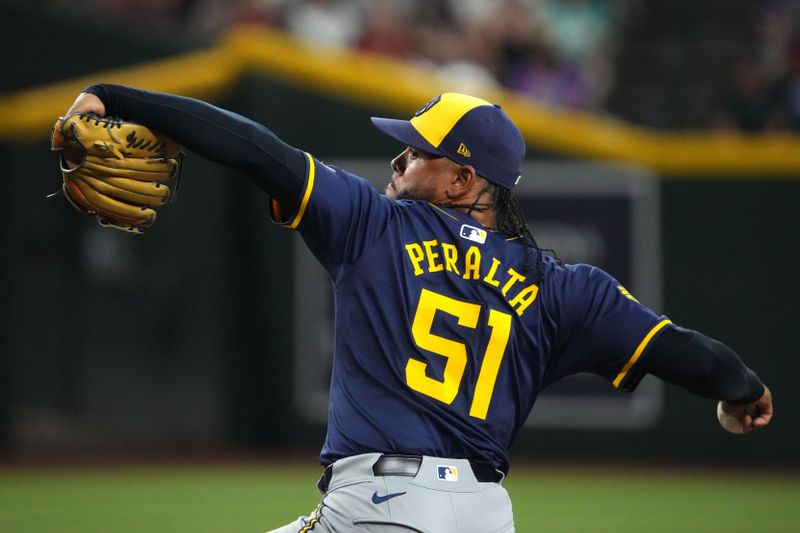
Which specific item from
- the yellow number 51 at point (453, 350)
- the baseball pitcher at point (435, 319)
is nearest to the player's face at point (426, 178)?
the baseball pitcher at point (435, 319)

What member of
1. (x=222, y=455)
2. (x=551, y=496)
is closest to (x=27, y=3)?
(x=222, y=455)

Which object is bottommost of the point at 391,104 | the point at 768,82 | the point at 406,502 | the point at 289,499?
the point at 289,499

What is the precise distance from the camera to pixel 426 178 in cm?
325

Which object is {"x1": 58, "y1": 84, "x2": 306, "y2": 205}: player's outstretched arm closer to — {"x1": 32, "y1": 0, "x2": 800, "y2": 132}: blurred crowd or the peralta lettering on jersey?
the peralta lettering on jersey

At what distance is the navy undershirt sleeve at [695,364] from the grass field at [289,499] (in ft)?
12.3

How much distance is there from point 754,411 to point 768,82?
811 centimetres

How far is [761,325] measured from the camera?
32.2ft

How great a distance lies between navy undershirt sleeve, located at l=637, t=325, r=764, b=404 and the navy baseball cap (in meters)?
0.57

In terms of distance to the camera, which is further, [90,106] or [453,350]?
[453,350]

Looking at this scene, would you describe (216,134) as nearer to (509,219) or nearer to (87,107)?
(87,107)

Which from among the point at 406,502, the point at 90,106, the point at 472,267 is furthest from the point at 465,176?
the point at 90,106

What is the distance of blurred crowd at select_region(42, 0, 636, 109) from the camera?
461 inches

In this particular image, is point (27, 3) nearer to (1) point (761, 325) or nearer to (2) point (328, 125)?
(2) point (328, 125)

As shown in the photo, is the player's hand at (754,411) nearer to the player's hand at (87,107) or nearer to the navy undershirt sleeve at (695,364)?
the navy undershirt sleeve at (695,364)
